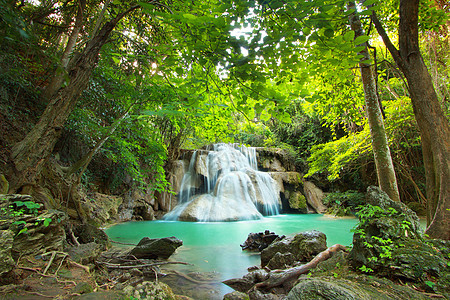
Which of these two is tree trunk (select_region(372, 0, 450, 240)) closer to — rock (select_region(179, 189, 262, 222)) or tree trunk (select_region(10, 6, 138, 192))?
tree trunk (select_region(10, 6, 138, 192))

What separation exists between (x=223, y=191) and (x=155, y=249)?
842 cm

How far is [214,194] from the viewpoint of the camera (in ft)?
41.9

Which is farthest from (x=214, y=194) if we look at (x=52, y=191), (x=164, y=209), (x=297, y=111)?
(x=297, y=111)

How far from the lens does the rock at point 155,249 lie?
14.2ft

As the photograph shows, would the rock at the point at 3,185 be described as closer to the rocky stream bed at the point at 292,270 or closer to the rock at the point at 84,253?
the rocky stream bed at the point at 292,270

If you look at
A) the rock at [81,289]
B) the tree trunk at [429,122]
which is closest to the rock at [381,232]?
the tree trunk at [429,122]

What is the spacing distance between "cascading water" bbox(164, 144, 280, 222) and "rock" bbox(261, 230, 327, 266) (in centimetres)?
651

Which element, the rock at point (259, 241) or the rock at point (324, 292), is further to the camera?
the rock at point (259, 241)

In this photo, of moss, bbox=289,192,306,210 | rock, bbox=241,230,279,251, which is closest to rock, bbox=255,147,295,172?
moss, bbox=289,192,306,210

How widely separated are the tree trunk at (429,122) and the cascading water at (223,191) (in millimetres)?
8737

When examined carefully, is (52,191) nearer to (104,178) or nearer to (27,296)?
(27,296)

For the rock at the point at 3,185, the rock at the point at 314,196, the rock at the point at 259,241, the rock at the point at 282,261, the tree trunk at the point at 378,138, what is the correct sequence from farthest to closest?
the rock at the point at 314,196 < the rock at the point at 259,241 < the rock at the point at 282,261 < the tree trunk at the point at 378,138 < the rock at the point at 3,185

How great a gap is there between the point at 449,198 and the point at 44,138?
5.05m

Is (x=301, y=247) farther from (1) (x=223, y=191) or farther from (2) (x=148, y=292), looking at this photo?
(1) (x=223, y=191)
